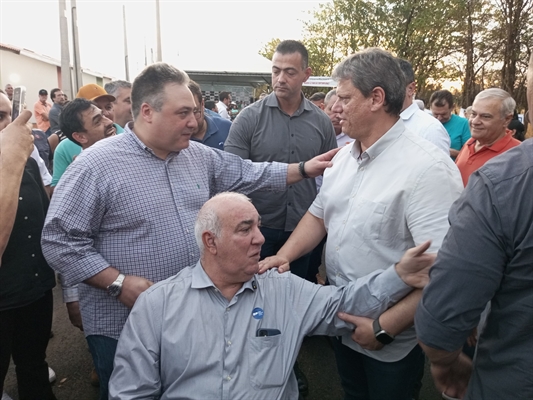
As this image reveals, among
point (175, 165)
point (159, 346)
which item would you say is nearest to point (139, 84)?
point (175, 165)

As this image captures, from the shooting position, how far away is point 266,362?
1.98m

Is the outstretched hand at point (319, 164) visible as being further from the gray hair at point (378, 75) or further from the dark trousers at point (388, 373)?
the dark trousers at point (388, 373)

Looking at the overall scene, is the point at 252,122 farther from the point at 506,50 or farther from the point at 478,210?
the point at 506,50

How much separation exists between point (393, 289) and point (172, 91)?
1448 mm

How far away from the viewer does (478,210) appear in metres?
1.24

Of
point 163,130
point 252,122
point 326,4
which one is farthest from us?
point 326,4

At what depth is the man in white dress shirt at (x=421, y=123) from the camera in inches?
148

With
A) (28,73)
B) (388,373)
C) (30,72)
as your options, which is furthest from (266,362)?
(30,72)

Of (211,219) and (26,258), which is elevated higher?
(211,219)

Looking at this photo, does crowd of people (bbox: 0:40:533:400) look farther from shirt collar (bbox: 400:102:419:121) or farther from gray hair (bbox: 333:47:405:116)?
shirt collar (bbox: 400:102:419:121)

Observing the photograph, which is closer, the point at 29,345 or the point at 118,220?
the point at 118,220

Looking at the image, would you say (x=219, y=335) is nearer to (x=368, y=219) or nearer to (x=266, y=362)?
(x=266, y=362)

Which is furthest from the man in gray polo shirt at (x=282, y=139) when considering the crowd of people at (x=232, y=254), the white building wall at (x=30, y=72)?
the white building wall at (x=30, y=72)

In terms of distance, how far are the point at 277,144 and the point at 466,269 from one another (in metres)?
2.48
